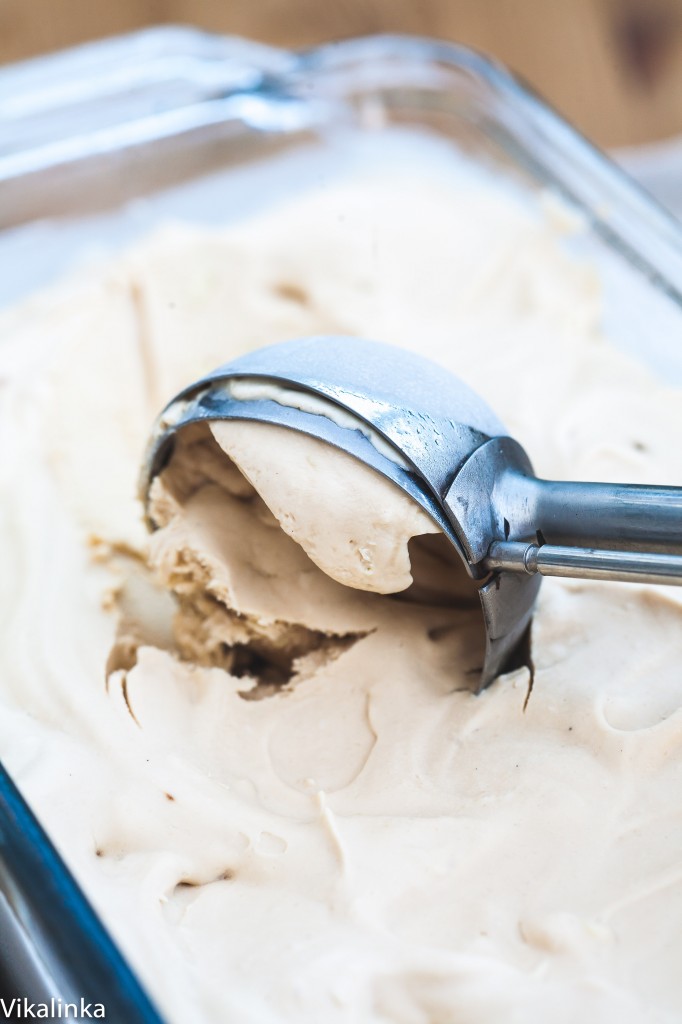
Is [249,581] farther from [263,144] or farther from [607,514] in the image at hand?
[263,144]

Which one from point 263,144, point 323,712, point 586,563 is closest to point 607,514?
point 586,563

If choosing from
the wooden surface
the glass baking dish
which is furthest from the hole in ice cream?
the wooden surface

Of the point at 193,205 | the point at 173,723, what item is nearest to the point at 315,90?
the point at 193,205

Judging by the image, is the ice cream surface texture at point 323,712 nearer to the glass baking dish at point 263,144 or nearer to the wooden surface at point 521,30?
the glass baking dish at point 263,144

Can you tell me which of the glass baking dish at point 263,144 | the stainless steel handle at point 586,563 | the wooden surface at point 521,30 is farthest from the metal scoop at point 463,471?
the wooden surface at point 521,30

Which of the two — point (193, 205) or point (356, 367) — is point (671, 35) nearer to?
point (193, 205)

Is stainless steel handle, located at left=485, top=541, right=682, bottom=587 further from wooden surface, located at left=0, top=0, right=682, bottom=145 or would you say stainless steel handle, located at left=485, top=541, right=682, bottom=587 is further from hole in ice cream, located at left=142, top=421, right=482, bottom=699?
wooden surface, located at left=0, top=0, right=682, bottom=145
